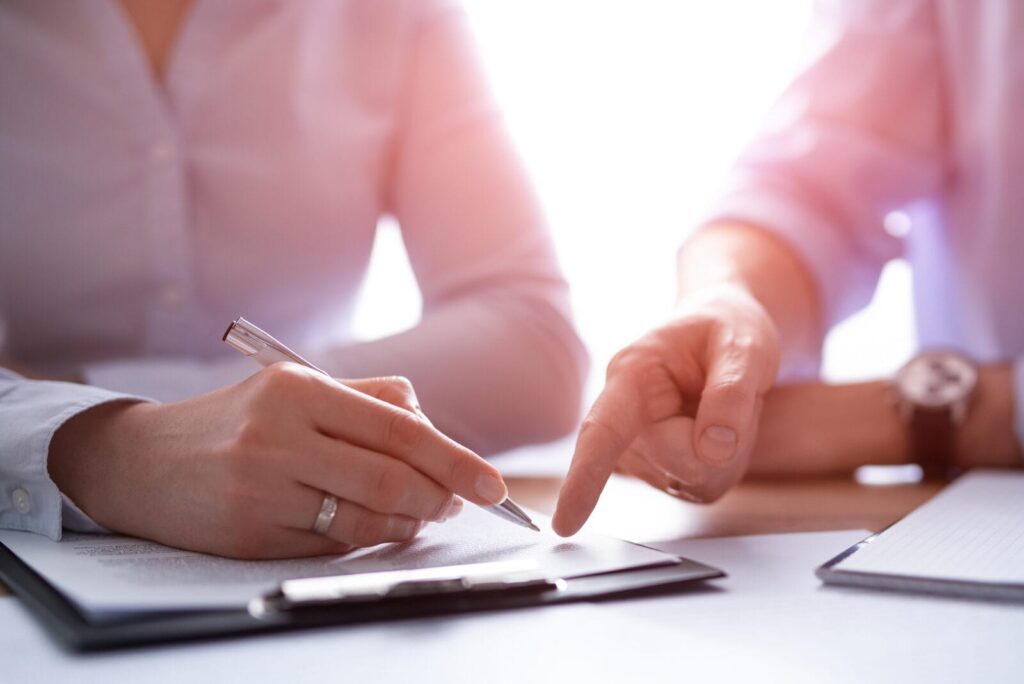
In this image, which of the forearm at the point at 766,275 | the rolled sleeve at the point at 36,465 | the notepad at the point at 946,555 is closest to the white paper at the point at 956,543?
the notepad at the point at 946,555

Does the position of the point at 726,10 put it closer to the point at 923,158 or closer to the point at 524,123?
the point at 524,123

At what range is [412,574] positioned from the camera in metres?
0.44

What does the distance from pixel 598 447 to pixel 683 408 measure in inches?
5.2

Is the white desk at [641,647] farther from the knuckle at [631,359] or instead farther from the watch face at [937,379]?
the watch face at [937,379]

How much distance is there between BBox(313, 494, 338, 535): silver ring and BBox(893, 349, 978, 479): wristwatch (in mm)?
610

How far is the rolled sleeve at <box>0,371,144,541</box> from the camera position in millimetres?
559

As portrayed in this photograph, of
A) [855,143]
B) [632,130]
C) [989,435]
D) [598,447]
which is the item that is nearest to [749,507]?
[598,447]

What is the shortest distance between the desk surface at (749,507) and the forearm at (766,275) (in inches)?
7.1

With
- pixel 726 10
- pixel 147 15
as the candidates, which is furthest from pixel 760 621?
pixel 726 10

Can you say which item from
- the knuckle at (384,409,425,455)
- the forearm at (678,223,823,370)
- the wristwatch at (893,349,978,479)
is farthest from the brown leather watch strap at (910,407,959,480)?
the knuckle at (384,409,425,455)

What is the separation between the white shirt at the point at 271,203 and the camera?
38.9 inches

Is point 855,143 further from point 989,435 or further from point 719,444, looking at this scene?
point 719,444

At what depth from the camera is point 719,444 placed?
0.60 meters

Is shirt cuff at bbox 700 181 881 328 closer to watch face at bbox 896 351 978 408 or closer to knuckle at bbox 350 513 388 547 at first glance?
watch face at bbox 896 351 978 408
